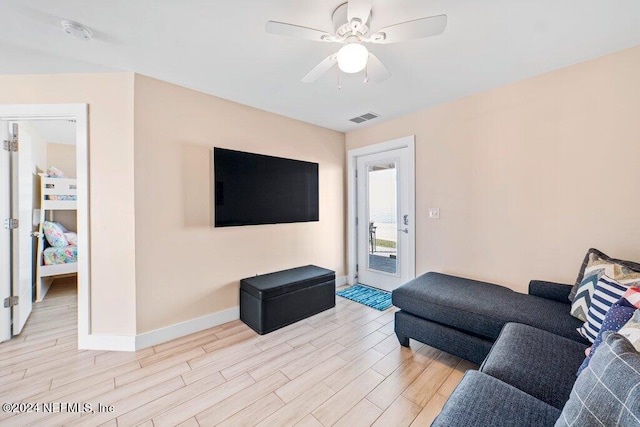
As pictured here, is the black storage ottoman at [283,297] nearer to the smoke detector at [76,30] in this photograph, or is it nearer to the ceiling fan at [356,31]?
the ceiling fan at [356,31]

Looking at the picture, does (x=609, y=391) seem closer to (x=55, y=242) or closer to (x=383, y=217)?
(x=383, y=217)

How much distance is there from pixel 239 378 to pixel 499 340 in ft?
5.77

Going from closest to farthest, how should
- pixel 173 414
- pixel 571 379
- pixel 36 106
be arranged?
pixel 571 379 → pixel 173 414 → pixel 36 106

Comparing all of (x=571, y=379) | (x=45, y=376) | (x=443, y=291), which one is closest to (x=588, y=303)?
(x=571, y=379)

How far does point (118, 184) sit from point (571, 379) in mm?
3262

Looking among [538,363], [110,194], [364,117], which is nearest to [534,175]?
[538,363]

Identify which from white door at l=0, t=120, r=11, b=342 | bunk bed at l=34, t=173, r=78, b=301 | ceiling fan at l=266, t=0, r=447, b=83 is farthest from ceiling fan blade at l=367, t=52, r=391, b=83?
bunk bed at l=34, t=173, r=78, b=301

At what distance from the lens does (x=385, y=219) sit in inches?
139

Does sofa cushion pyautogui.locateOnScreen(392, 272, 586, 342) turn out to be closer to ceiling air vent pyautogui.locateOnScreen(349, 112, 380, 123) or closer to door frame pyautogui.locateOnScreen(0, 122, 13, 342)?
ceiling air vent pyautogui.locateOnScreen(349, 112, 380, 123)

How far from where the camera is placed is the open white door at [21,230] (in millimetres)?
2346

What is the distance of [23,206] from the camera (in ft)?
8.11

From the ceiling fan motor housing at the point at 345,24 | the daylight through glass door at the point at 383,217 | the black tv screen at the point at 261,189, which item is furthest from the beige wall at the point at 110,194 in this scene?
the daylight through glass door at the point at 383,217

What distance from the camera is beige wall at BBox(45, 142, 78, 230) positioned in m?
4.38

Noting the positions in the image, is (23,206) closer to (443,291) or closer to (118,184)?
(118,184)
